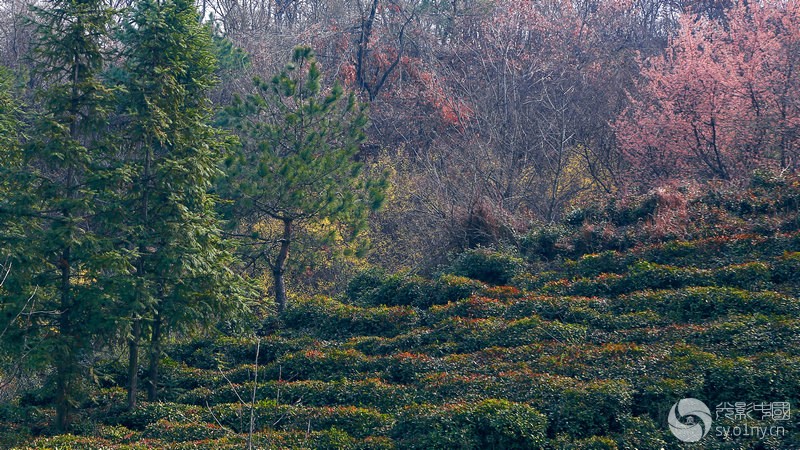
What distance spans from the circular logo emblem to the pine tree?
8362 millimetres

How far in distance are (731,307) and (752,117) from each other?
7.43m

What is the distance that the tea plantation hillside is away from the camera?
333 inches

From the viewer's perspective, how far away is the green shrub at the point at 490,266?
14.5 metres

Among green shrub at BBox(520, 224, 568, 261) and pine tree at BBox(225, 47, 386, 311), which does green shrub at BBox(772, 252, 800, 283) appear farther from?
pine tree at BBox(225, 47, 386, 311)

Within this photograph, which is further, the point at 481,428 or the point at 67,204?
the point at 67,204

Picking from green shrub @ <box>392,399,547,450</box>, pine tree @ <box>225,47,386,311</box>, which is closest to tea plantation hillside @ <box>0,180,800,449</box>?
green shrub @ <box>392,399,547,450</box>

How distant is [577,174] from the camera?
20.8 metres

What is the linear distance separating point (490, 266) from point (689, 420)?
21.4ft

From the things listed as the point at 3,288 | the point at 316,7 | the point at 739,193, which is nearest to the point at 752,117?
the point at 739,193


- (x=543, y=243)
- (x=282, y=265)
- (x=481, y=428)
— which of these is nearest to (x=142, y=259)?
(x=282, y=265)

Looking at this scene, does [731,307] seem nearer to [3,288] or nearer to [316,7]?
[3,288]

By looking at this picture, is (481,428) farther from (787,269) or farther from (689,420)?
(787,269)

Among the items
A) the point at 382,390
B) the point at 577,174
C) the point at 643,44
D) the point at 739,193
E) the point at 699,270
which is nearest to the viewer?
the point at 382,390

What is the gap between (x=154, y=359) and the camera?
38.9ft
